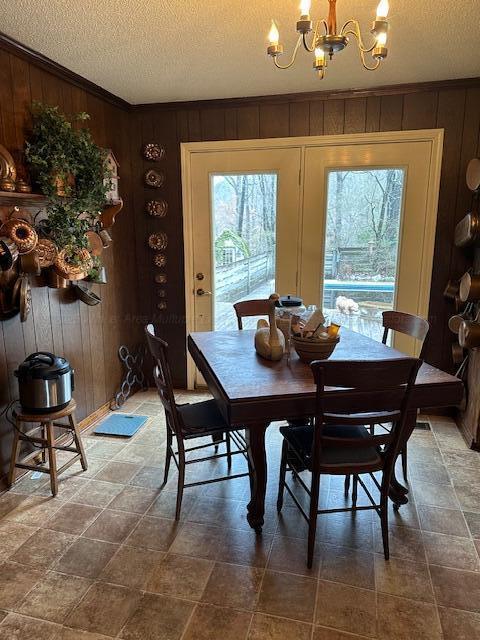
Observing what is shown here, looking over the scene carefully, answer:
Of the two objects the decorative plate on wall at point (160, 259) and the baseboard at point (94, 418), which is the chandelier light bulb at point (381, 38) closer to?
the decorative plate on wall at point (160, 259)

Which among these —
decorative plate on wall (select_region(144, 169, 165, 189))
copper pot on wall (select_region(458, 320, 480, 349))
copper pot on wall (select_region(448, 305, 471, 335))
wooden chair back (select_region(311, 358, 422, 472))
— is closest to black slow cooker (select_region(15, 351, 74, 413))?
wooden chair back (select_region(311, 358, 422, 472))

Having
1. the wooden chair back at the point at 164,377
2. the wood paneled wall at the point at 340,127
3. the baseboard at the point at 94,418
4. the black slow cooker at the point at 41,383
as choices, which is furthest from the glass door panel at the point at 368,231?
the black slow cooker at the point at 41,383

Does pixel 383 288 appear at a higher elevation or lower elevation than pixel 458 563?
higher

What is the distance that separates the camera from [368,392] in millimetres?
1780

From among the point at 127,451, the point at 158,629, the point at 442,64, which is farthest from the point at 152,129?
the point at 158,629

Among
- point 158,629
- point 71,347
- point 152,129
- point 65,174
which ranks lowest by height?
point 158,629

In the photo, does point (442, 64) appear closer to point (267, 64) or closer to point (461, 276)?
point (267, 64)

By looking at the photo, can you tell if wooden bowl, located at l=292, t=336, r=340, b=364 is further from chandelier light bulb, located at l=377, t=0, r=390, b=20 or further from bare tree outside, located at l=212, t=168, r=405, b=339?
chandelier light bulb, located at l=377, t=0, r=390, b=20

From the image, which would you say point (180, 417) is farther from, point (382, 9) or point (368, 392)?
point (382, 9)

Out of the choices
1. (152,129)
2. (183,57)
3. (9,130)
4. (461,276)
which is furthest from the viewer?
(152,129)

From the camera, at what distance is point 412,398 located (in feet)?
6.06

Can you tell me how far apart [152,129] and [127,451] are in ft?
8.31

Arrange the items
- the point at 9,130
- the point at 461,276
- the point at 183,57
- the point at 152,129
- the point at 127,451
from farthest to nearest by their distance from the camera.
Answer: the point at 152,129
the point at 461,276
the point at 127,451
the point at 183,57
the point at 9,130

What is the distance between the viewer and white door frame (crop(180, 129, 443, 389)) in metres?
3.13
